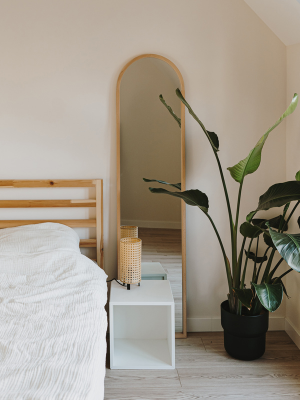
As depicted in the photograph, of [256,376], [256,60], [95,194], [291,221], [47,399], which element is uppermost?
[256,60]

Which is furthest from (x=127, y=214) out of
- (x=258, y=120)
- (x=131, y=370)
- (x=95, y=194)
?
(x=258, y=120)

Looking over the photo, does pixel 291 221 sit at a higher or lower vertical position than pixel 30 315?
higher

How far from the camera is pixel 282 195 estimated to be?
174 cm

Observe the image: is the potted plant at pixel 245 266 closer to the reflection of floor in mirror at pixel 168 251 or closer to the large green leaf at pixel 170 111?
the large green leaf at pixel 170 111

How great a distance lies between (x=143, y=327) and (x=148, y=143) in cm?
123

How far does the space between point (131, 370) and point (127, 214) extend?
0.96m

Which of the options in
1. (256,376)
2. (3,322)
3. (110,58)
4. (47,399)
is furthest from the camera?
(110,58)

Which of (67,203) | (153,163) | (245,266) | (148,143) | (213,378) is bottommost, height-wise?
(213,378)

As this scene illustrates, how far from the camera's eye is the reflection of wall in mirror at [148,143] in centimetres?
232

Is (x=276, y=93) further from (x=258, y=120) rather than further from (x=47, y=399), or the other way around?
(x=47, y=399)

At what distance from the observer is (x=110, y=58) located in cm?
230

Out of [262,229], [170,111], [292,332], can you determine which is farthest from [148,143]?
[292,332]

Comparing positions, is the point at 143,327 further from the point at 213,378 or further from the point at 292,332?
the point at 292,332

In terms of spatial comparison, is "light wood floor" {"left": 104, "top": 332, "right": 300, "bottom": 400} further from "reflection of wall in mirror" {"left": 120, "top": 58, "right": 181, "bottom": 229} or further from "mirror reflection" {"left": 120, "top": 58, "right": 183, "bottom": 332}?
"reflection of wall in mirror" {"left": 120, "top": 58, "right": 181, "bottom": 229}
